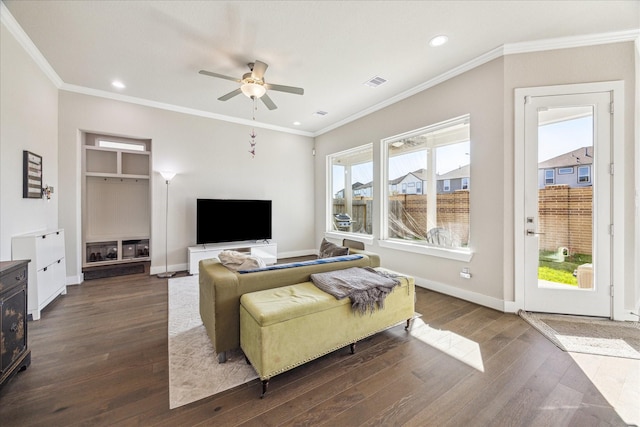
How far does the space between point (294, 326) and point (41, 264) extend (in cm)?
330

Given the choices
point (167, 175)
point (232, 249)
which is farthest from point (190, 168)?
point (232, 249)

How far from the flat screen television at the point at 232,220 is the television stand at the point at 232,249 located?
119 millimetres

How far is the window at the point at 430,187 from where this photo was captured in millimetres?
3525

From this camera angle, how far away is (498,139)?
9.89 feet

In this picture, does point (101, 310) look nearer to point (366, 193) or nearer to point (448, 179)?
point (366, 193)

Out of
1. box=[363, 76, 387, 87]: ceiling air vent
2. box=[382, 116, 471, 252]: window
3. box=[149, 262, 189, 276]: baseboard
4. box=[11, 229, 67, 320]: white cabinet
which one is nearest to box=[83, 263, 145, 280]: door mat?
box=[149, 262, 189, 276]: baseboard

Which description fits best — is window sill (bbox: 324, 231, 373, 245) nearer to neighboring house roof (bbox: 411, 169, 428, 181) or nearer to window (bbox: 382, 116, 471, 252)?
window (bbox: 382, 116, 471, 252)

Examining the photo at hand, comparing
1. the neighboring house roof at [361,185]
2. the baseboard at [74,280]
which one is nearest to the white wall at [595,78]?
the neighboring house roof at [361,185]

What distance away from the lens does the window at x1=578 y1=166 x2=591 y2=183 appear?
9.04ft

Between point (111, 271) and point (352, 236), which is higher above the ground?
point (352, 236)

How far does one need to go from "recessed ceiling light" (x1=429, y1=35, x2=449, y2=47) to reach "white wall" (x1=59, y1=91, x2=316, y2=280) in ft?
12.6

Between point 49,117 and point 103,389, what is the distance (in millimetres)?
3954

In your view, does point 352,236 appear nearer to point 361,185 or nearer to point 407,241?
point 361,185

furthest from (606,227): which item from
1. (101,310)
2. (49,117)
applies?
(49,117)
